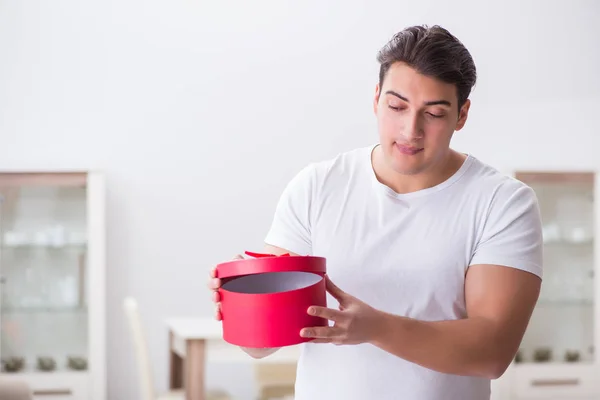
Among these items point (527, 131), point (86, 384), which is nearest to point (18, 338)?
point (86, 384)

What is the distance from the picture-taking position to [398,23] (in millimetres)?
4484

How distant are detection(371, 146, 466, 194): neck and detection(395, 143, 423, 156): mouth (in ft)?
0.19

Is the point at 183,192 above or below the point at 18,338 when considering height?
above

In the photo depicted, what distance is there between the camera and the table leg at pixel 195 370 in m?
3.18

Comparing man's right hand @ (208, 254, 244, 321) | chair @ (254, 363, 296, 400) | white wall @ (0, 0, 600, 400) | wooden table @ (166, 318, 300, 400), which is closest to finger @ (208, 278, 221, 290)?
man's right hand @ (208, 254, 244, 321)

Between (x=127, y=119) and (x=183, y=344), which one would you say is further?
(x=127, y=119)

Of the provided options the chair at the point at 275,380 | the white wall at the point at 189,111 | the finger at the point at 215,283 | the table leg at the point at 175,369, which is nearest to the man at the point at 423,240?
the finger at the point at 215,283

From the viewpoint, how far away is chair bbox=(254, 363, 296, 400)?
370 cm

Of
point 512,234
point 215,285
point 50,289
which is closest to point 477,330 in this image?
point 512,234

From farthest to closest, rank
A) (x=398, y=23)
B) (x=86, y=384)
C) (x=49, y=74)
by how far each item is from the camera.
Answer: (x=398, y=23) → (x=49, y=74) → (x=86, y=384)


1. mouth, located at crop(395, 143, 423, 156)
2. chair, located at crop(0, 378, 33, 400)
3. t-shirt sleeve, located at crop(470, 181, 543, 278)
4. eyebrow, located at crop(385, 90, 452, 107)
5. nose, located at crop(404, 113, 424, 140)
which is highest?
eyebrow, located at crop(385, 90, 452, 107)

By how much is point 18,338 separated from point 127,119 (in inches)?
48.6

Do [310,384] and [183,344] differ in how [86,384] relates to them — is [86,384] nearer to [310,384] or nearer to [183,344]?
[183,344]

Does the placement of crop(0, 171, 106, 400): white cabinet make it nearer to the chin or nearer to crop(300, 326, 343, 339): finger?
the chin
